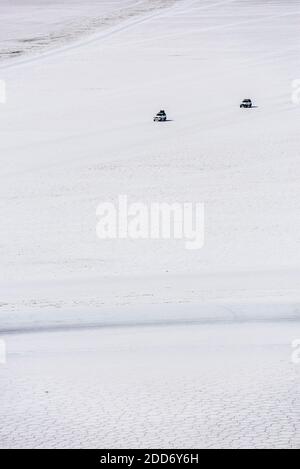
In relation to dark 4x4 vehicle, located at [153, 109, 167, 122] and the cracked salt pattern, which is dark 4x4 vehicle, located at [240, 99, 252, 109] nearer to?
dark 4x4 vehicle, located at [153, 109, 167, 122]

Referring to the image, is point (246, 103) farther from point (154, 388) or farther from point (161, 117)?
point (154, 388)

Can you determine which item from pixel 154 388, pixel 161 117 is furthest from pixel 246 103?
pixel 154 388

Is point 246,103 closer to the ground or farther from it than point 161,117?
farther from it

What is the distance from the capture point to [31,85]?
20.4m

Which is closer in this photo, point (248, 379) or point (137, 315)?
point (248, 379)

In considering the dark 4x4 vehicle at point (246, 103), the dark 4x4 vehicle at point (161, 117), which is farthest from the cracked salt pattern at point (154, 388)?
the dark 4x4 vehicle at point (246, 103)

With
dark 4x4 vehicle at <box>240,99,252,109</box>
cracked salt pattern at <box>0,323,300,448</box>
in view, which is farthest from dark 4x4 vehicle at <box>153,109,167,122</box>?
cracked salt pattern at <box>0,323,300,448</box>

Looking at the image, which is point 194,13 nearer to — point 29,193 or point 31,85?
point 31,85

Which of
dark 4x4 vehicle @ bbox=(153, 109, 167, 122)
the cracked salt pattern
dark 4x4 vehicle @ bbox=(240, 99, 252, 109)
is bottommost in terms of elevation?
the cracked salt pattern

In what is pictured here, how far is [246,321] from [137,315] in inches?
29.5

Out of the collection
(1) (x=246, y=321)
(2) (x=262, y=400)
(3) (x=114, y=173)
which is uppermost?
(3) (x=114, y=173)
